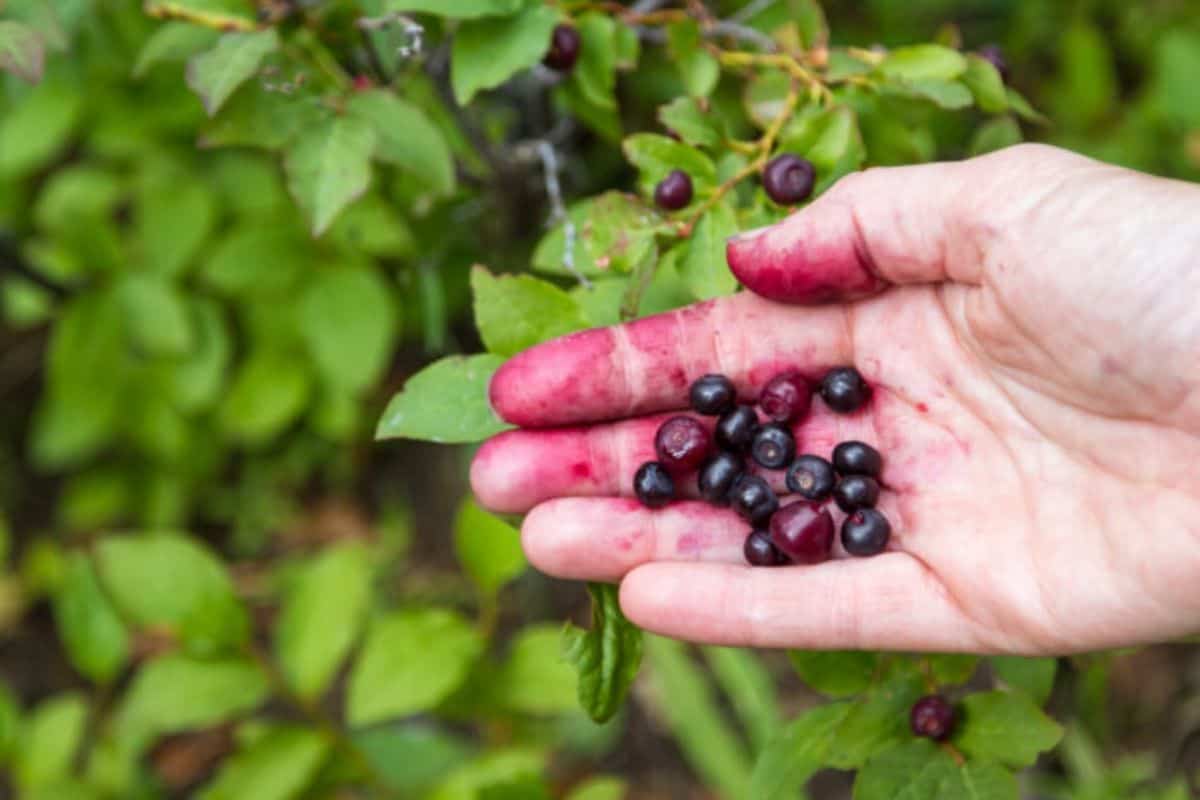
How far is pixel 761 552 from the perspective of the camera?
6.64 ft

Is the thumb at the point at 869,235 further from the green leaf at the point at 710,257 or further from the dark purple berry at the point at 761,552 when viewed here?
the dark purple berry at the point at 761,552

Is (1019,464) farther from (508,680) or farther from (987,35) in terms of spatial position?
(987,35)

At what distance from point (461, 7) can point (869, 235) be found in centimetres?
83

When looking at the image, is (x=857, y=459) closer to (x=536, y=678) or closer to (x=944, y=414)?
(x=944, y=414)

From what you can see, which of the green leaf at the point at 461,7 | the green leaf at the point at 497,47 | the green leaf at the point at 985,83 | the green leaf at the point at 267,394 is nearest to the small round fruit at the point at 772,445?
the green leaf at the point at 985,83

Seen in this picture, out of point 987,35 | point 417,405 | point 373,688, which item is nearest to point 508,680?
point 373,688

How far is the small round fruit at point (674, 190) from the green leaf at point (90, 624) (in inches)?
70.3

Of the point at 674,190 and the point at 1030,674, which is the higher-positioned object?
the point at 674,190

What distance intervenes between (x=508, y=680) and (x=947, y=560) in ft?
4.04

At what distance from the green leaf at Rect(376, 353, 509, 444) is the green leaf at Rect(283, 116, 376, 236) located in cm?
35

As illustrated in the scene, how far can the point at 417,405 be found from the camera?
1968 millimetres

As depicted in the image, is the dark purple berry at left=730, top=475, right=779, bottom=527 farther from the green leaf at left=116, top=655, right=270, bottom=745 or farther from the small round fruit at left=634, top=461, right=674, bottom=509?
the green leaf at left=116, top=655, right=270, bottom=745

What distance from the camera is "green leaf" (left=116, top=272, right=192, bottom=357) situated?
132 inches

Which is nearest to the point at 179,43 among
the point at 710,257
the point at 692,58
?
the point at 692,58
